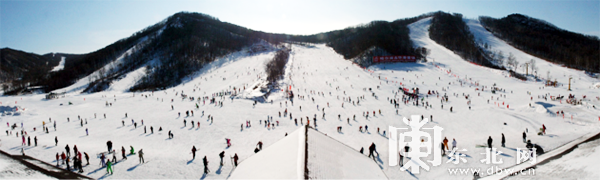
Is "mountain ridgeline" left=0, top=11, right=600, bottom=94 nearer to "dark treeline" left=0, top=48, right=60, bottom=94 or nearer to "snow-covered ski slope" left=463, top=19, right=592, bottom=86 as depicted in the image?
"dark treeline" left=0, top=48, right=60, bottom=94

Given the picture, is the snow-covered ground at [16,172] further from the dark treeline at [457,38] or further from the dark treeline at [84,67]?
the dark treeline at [84,67]

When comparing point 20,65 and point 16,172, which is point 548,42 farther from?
point 20,65

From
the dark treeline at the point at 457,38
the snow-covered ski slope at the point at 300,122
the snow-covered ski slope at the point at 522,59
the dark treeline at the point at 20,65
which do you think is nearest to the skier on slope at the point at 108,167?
the snow-covered ski slope at the point at 300,122

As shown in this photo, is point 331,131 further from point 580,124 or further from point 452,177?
point 580,124

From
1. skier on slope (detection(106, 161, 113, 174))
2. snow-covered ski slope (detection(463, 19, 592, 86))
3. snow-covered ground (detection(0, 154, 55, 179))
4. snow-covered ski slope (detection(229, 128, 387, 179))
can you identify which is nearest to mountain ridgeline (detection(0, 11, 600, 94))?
snow-covered ski slope (detection(463, 19, 592, 86))

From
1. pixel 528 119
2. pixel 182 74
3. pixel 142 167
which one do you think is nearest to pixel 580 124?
pixel 528 119

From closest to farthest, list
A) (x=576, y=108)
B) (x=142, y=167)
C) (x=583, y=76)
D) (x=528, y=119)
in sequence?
1. (x=142, y=167)
2. (x=528, y=119)
3. (x=576, y=108)
4. (x=583, y=76)

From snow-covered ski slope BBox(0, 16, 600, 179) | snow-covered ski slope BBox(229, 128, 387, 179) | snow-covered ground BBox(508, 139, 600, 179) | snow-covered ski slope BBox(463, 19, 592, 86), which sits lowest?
snow-covered ski slope BBox(0, 16, 600, 179)

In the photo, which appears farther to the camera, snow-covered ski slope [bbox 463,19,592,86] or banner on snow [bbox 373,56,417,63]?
banner on snow [bbox 373,56,417,63]
